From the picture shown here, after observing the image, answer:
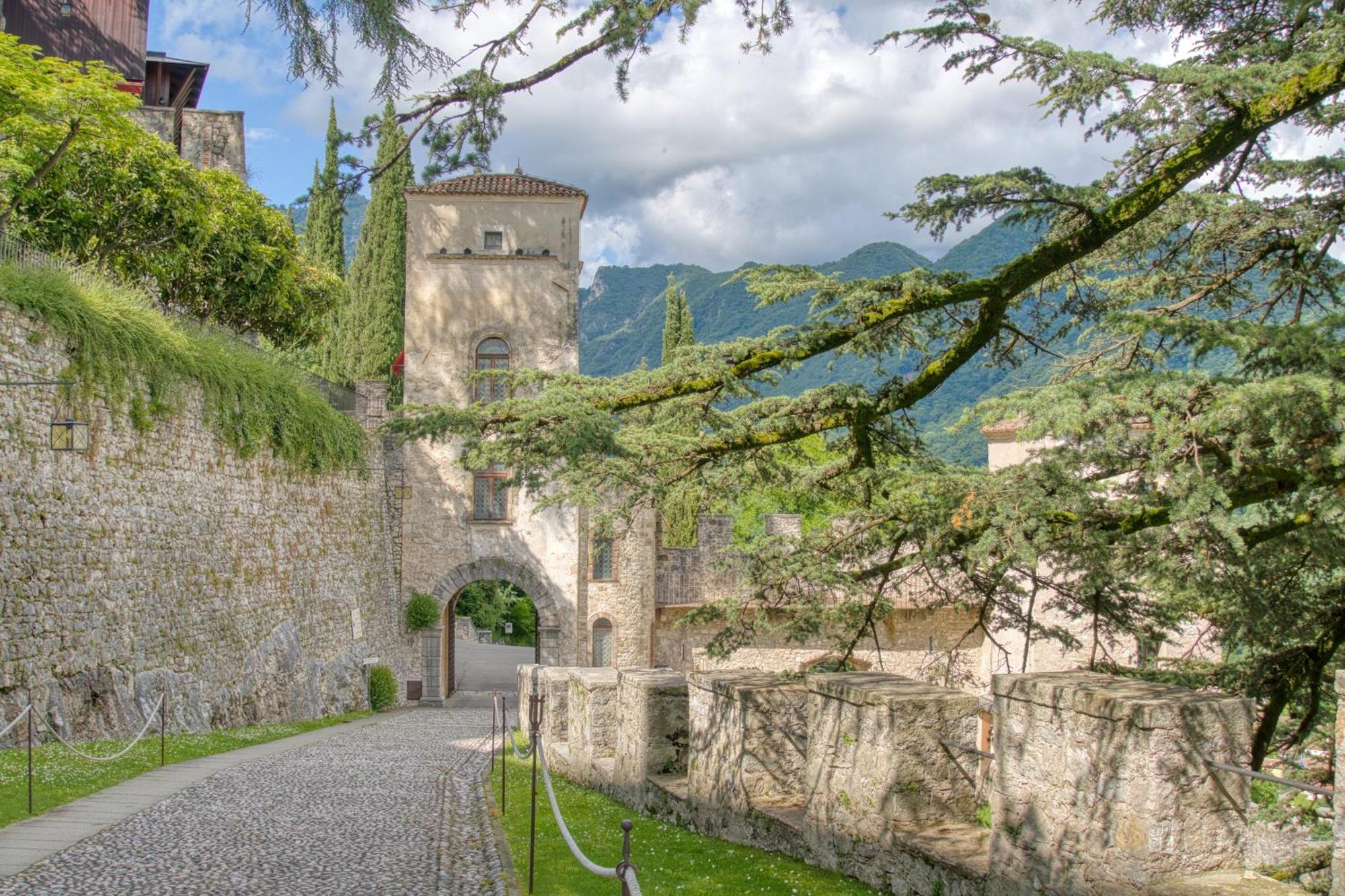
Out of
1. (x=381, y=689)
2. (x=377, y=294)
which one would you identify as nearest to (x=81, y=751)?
(x=381, y=689)

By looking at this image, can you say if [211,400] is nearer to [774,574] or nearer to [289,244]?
[289,244]

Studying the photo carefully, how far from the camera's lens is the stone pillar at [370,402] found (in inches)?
1050

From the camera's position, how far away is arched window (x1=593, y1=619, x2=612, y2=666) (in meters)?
27.6

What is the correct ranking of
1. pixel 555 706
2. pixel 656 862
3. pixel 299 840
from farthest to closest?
pixel 555 706, pixel 299 840, pixel 656 862

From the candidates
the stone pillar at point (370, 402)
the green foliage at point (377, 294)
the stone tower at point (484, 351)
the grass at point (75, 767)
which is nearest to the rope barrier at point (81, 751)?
the grass at point (75, 767)

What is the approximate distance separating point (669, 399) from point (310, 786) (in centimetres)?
559

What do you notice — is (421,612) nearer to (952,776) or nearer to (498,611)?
(498,611)

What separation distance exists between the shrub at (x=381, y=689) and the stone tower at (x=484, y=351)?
1.71 meters

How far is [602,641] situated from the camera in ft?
90.6

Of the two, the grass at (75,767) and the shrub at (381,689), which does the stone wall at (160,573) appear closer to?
the grass at (75,767)

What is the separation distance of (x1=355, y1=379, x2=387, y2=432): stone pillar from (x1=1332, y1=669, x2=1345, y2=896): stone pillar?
2427 centimetres

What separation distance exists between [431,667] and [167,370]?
1324 cm

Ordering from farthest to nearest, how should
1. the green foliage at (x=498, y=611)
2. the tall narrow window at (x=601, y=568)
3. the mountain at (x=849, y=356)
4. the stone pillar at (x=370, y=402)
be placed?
1. the green foliage at (x=498, y=611)
2. the tall narrow window at (x=601, y=568)
3. the stone pillar at (x=370, y=402)
4. the mountain at (x=849, y=356)

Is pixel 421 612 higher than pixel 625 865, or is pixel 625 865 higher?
pixel 625 865
